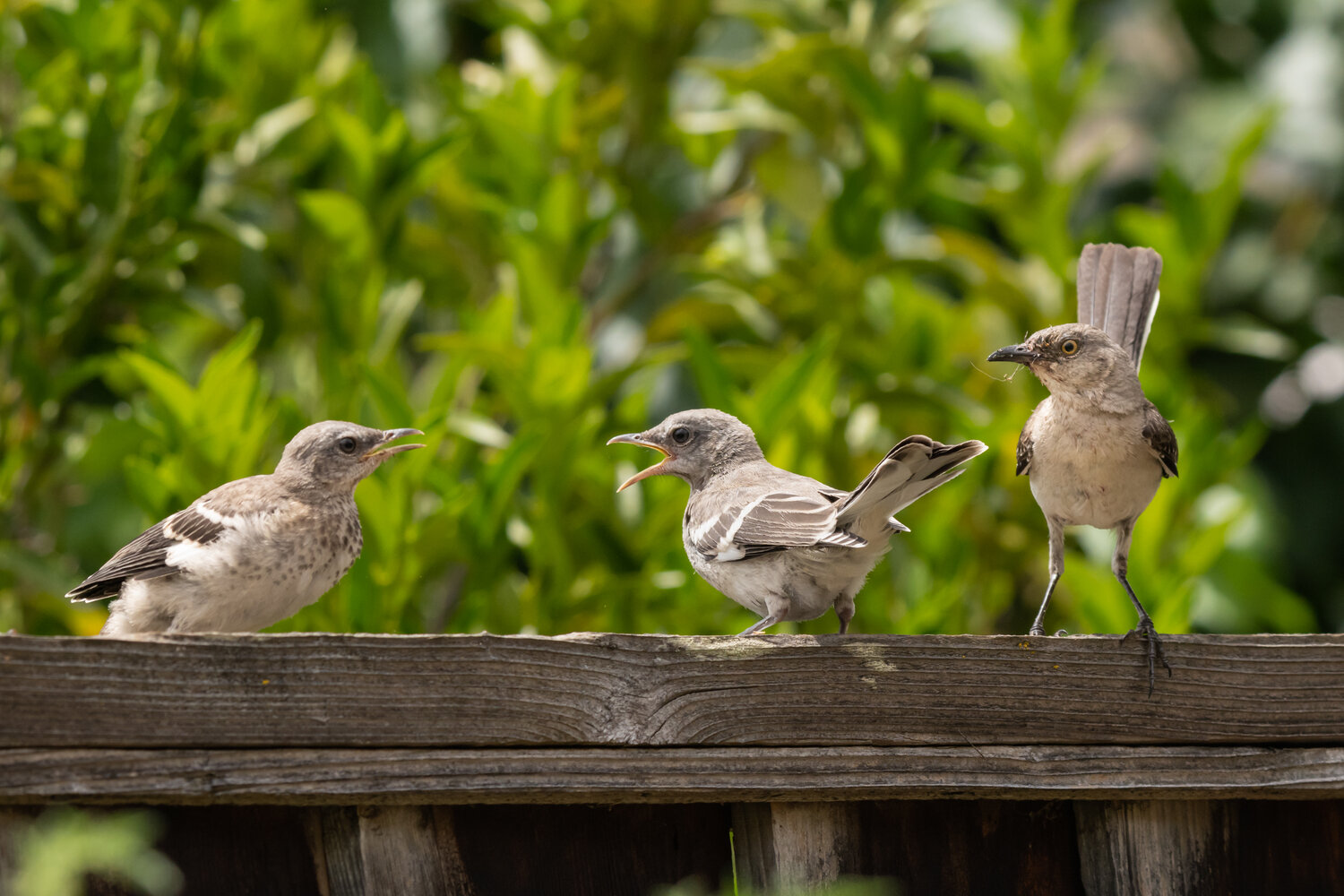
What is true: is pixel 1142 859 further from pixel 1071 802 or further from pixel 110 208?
pixel 110 208

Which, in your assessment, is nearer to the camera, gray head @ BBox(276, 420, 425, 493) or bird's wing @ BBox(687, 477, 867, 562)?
bird's wing @ BBox(687, 477, 867, 562)

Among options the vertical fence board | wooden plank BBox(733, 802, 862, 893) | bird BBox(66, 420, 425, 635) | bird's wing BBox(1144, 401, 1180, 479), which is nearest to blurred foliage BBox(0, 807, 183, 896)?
the vertical fence board

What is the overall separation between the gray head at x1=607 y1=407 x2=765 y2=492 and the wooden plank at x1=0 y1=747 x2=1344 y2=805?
1.03 meters

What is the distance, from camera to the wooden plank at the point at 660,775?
4.89 feet

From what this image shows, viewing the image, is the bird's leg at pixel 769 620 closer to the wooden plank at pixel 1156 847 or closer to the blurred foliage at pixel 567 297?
the wooden plank at pixel 1156 847

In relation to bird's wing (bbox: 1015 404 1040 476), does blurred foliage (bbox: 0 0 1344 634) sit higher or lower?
higher

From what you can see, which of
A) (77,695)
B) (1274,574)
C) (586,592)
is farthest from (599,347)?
(77,695)

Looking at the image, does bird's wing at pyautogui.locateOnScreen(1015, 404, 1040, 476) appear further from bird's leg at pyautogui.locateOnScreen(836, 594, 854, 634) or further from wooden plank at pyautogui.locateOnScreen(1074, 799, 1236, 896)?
wooden plank at pyautogui.locateOnScreen(1074, 799, 1236, 896)

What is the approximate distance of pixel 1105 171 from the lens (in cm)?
610

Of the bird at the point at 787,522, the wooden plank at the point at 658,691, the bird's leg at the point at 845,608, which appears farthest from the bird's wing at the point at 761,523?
the wooden plank at the point at 658,691

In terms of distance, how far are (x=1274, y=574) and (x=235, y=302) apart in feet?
12.4

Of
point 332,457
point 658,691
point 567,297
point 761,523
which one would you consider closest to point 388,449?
point 332,457

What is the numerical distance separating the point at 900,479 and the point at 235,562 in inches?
43.6

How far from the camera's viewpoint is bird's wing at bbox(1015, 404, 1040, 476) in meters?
2.27
